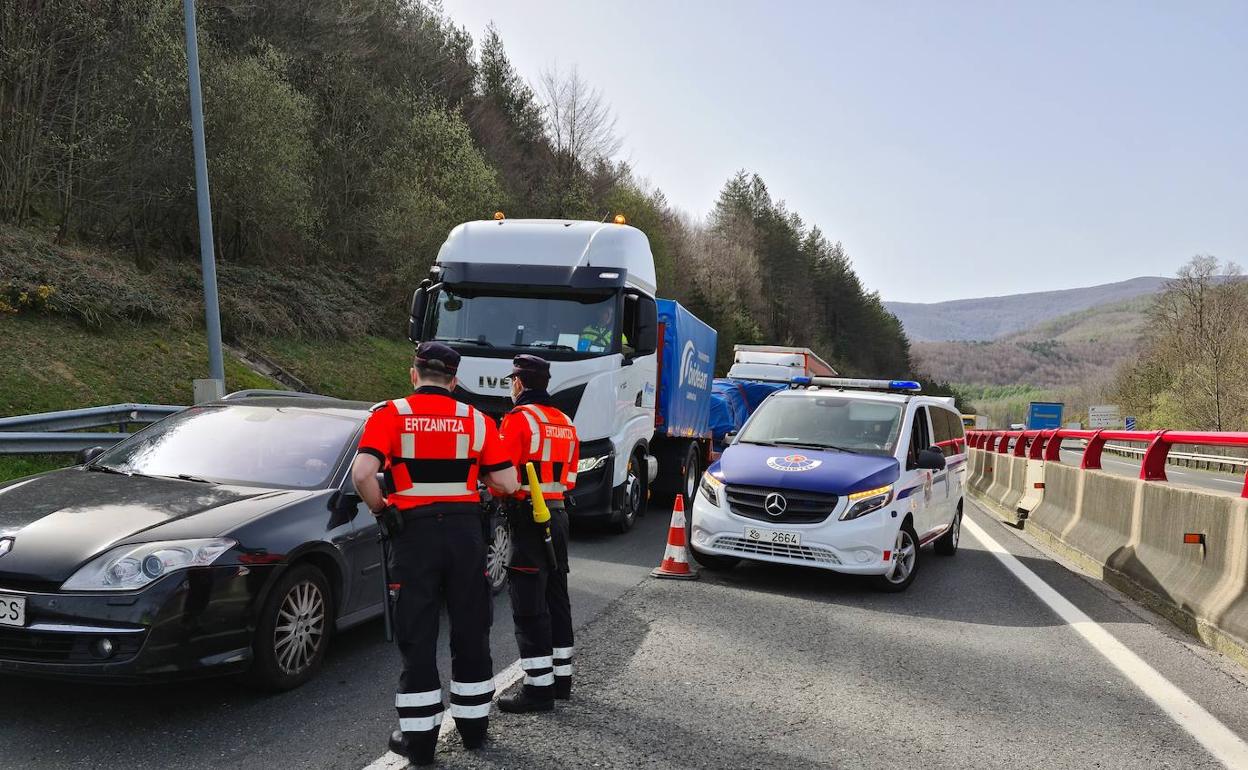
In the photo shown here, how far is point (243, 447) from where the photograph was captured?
5.83 meters

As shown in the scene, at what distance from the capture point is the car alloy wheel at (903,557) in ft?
26.3

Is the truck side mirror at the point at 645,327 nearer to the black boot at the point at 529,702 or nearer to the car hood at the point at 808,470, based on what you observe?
the car hood at the point at 808,470

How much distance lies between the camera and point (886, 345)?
119 m

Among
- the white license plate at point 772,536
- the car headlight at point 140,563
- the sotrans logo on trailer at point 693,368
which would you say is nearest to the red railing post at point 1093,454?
the white license plate at point 772,536

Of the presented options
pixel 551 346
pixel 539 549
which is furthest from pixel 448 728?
pixel 551 346

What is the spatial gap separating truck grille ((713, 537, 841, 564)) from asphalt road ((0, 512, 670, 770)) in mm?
2877

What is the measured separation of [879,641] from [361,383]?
63.6 feet

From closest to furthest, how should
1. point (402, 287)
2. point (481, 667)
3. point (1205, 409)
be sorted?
point (481, 667)
point (402, 287)
point (1205, 409)

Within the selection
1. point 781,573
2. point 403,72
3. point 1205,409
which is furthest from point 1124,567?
point 1205,409

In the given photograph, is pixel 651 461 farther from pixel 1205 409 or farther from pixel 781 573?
pixel 1205 409

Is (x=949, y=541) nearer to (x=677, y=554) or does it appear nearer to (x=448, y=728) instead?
(x=677, y=554)

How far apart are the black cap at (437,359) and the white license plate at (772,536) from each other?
4.23m

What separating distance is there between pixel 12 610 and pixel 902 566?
650 centimetres

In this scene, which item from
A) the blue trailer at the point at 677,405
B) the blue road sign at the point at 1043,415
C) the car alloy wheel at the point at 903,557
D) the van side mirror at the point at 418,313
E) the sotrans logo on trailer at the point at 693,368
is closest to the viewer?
the car alloy wheel at the point at 903,557
